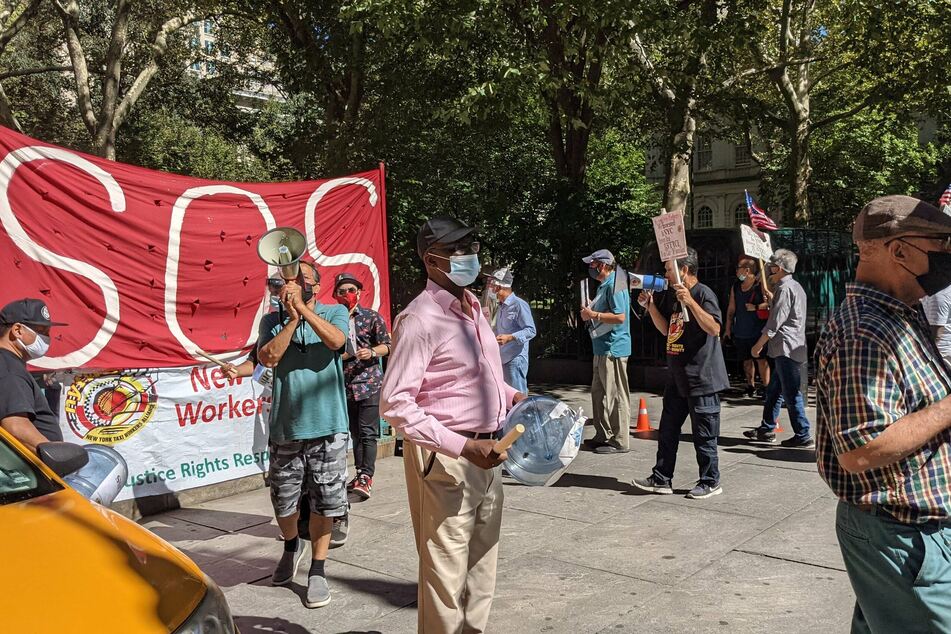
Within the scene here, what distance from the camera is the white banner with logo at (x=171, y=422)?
243 inches

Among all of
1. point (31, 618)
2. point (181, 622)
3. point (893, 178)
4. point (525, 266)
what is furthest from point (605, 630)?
point (893, 178)

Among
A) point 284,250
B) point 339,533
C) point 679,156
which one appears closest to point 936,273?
point 284,250

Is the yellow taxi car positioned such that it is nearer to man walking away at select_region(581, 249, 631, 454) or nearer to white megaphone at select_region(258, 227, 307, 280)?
white megaphone at select_region(258, 227, 307, 280)

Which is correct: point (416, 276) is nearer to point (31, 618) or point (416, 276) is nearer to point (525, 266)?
point (525, 266)

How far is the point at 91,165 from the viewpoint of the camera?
6.30m

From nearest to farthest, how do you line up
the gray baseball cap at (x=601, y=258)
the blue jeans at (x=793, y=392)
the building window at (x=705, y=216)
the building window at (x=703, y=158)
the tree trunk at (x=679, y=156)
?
1. the blue jeans at (x=793, y=392)
2. the gray baseball cap at (x=601, y=258)
3. the tree trunk at (x=679, y=156)
4. the building window at (x=703, y=158)
5. the building window at (x=705, y=216)

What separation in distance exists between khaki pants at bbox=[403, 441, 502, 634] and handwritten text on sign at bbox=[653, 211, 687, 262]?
336 cm

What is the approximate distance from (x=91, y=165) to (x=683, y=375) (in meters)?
Result: 4.72

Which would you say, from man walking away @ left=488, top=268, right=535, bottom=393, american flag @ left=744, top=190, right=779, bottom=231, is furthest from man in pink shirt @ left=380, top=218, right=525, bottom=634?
american flag @ left=744, top=190, right=779, bottom=231

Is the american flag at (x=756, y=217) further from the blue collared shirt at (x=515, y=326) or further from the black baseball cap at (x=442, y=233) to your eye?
the black baseball cap at (x=442, y=233)

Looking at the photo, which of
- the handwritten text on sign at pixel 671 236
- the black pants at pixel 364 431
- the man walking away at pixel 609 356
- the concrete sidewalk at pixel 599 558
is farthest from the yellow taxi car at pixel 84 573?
the man walking away at pixel 609 356

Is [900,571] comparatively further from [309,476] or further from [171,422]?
[171,422]

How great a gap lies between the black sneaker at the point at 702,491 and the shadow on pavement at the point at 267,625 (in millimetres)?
3329

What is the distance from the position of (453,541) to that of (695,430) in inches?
144
